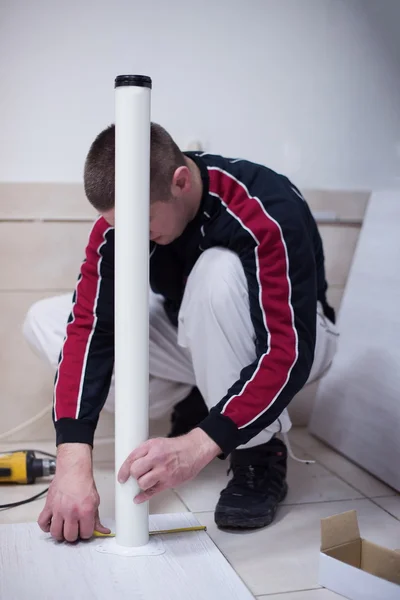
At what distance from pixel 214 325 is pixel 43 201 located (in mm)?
585

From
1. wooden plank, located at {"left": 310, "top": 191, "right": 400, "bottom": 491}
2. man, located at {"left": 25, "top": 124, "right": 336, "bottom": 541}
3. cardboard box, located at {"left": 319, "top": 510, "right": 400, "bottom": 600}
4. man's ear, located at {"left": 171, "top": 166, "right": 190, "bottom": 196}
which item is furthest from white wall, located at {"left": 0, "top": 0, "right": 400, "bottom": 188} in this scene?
cardboard box, located at {"left": 319, "top": 510, "right": 400, "bottom": 600}

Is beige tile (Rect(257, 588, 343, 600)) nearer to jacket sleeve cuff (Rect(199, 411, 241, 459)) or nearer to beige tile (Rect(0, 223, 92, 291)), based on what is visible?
jacket sleeve cuff (Rect(199, 411, 241, 459))

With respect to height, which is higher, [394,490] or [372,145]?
[372,145]

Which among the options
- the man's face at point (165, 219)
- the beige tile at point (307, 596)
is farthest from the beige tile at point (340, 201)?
the beige tile at point (307, 596)

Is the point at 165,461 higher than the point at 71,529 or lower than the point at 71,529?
higher

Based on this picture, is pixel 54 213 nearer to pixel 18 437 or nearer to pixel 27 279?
pixel 27 279

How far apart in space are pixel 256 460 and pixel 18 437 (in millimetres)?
603

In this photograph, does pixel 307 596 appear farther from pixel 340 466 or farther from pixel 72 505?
pixel 340 466

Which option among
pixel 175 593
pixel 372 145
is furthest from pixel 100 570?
pixel 372 145

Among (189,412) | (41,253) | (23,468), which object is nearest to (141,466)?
(23,468)

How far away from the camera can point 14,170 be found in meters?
1.55

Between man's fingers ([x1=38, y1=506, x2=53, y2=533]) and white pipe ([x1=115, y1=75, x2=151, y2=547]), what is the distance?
9 centimetres

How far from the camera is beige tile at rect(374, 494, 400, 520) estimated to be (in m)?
1.25

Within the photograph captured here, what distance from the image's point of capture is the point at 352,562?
3.19ft
